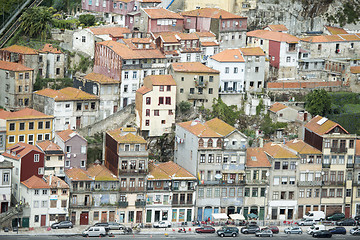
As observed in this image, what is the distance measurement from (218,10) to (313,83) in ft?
63.9

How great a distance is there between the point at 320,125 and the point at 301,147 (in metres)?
4.44

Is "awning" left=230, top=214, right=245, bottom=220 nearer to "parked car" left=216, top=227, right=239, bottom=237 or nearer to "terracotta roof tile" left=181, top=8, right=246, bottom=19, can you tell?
"parked car" left=216, top=227, right=239, bottom=237

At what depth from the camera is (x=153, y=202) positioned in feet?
477

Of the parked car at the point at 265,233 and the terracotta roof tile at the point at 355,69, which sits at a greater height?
the terracotta roof tile at the point at 355,69

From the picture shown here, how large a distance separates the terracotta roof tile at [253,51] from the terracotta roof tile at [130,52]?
40.1 ft

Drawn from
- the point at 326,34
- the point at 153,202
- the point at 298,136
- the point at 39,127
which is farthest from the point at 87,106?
the point at 326,34

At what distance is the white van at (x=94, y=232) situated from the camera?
138m

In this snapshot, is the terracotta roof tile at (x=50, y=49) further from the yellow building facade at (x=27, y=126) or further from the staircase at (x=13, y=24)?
the yellow building facade at (x=27, y=126)

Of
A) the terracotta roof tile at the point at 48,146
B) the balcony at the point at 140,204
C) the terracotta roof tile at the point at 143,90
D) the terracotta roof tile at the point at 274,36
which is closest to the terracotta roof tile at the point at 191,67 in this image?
the terracotta roof tile at the point at 143,90

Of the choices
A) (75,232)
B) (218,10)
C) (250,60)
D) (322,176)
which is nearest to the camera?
(75,232)

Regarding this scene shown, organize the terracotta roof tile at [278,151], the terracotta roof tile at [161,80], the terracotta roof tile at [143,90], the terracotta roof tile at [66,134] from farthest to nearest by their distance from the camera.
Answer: the terracotta roof tile at [161,80]
the terracotta roof tile at [143,90]
the terracotta roof tile at [278,151]
the terracotta roof tile at [66,134]

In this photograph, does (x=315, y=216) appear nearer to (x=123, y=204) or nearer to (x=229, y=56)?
(x=123, y=204)

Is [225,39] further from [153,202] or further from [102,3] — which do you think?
[153,202]

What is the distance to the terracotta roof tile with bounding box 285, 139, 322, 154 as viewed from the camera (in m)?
149
